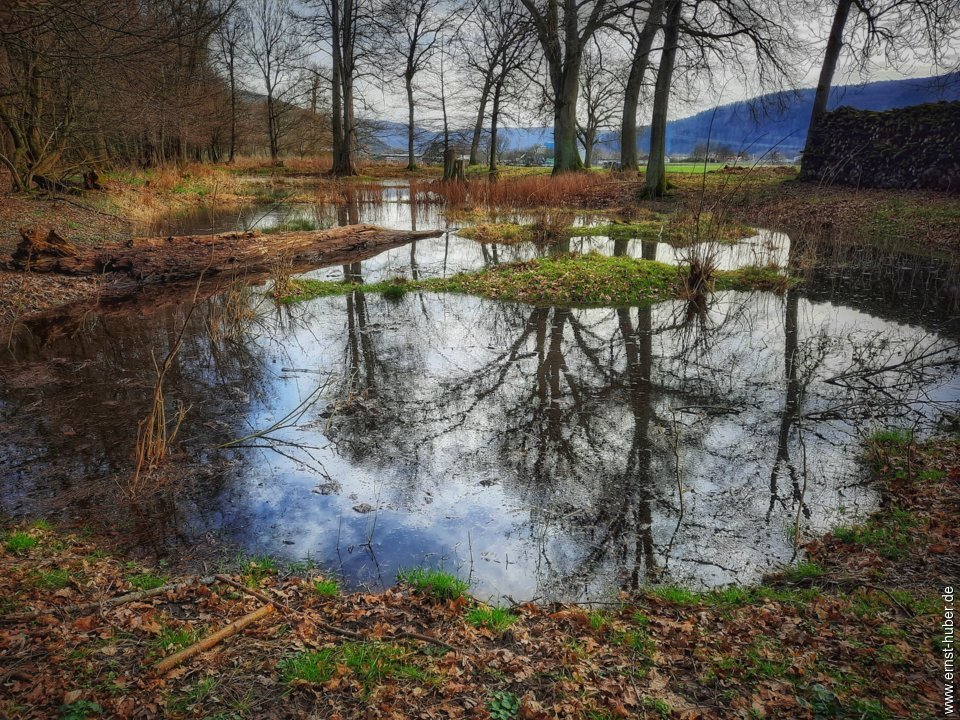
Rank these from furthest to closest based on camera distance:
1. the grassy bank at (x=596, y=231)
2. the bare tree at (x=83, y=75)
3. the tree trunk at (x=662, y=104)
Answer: the tree trunk at (x=662, y=104) < the grassy bank at (x=596, y=231) < the bare tree at (x=83, y=75)

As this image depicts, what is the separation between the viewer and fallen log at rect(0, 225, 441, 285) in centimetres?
998

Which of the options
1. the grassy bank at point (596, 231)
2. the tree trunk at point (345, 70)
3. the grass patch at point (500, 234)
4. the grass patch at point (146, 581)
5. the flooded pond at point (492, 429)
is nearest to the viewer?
the grass patch at point (146, 581)

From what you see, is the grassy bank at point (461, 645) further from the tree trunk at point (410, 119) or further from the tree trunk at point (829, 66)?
the tree trunk at point (410, 119)

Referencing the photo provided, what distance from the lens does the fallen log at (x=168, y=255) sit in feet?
32.7

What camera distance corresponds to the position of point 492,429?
550 centimetres

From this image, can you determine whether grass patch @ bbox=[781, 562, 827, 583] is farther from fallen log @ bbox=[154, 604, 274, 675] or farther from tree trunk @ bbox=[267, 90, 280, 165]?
tree trunk @ bbox=[267, 90, 280, 165]

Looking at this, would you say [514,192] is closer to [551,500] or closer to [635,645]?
[551,500]

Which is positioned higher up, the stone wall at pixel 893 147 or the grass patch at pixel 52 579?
the stone wall at pixel 893 147

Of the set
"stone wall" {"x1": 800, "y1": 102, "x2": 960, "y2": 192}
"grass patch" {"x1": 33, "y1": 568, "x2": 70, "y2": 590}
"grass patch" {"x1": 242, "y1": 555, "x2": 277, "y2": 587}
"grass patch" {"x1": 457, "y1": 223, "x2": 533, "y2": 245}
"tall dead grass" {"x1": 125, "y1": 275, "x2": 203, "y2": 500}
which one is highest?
"stone wall" {"x1": 800, "y1": 102, "x2": 960, "y2": 192}

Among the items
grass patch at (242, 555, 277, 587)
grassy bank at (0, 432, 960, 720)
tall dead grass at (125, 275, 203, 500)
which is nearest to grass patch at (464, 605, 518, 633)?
grassy bank at (0, 432, 960, 720)

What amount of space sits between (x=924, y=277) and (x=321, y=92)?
1610 inches

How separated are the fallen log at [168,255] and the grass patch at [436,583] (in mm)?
6842

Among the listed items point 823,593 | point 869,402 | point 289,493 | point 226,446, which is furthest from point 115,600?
point 869,402

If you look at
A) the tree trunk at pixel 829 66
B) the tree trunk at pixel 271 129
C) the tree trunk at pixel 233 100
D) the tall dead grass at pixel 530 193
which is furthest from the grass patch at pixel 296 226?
the tree trunk at pixel 271 129
